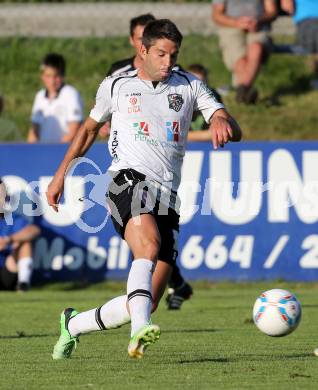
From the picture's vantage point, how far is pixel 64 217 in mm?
14727

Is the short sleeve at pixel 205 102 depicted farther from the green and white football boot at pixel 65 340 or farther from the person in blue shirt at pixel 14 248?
the person in blue shirt at pixel 14 248

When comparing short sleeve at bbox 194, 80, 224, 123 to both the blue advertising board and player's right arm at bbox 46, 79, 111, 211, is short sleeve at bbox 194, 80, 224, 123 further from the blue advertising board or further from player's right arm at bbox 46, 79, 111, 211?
the blue advertising board

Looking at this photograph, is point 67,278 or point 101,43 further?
point 101,43

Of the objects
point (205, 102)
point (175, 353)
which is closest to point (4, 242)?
point (175, 353)

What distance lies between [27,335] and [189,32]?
14.3 metres

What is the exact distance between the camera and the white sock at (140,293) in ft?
22.7

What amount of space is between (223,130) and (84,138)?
3.62ft

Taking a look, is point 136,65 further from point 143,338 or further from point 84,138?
point 143,338

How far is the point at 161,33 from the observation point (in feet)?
24.7

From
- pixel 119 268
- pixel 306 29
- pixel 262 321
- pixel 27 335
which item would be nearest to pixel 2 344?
pixel 27 335

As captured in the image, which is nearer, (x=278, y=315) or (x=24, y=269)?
(x=278, y=315)

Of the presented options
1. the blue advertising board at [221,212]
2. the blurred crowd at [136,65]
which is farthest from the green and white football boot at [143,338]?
the blue advertising board at [221,212]

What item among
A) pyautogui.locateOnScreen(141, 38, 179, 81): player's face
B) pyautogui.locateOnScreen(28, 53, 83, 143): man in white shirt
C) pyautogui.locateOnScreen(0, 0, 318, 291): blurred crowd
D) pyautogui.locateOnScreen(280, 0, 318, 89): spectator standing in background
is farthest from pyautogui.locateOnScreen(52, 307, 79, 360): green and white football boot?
pyautogui.locateOnScreen(280, 0, 318, 89): spectator standing in background

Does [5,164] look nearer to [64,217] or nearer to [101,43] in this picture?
[64,217]
